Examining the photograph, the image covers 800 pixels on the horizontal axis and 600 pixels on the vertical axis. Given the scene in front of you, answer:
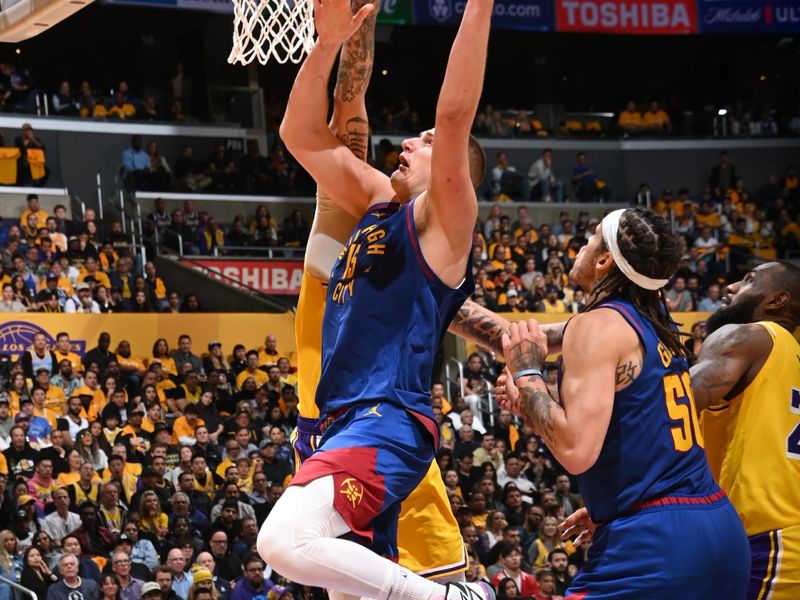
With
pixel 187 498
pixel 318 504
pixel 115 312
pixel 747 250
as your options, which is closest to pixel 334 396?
pixel 318 504

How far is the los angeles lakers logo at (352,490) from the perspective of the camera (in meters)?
3.71

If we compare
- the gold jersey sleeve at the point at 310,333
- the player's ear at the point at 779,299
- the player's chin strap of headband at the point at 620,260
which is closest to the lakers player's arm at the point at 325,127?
the gold jersey sleeve at the point at 310,333

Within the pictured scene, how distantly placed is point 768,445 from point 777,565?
44cm

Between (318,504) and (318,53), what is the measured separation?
1596 mm

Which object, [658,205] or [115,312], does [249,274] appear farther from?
[658,205]

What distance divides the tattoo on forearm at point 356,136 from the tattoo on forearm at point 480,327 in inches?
29.1

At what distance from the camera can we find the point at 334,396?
4051 millimetres

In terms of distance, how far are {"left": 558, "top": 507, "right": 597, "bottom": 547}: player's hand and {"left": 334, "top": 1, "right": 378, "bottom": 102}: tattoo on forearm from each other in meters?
1.81

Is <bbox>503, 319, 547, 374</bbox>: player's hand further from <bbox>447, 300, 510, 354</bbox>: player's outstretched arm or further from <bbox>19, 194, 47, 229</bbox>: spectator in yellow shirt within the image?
<bbox>19, 194, 47, 229</bbox>: spectator in yellow shirt

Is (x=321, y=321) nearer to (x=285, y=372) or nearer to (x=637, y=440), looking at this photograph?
(x=637, y=440)

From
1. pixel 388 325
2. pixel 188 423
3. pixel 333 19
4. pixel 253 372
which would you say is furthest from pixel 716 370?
pixel 253 372

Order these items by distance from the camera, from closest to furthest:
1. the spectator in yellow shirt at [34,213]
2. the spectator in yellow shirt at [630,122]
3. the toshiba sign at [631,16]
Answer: the spectator in yellow shirt at [34,213]
the toshiba sign at [631,16]
the spectator in yellow shirt at [630,122]

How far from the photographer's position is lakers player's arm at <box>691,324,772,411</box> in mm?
4368

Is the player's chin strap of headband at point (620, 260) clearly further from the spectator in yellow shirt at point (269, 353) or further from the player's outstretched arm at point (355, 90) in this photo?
the spectator in yellow shirt at point (269, 353)
